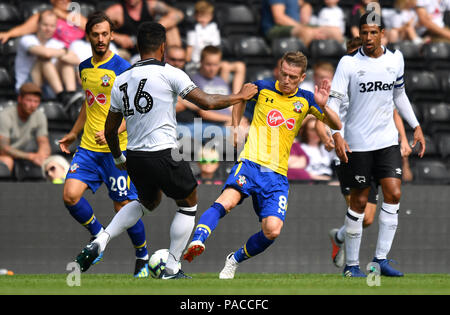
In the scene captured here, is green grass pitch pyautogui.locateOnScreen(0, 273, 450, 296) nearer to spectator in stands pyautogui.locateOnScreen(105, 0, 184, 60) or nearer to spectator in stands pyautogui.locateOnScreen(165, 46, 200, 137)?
spectator in stands pyautogui.locateOnScreen(165, 46, 200, 137)

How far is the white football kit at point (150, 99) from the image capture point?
23.9ft

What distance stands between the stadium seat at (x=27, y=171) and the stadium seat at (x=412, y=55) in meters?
6.23

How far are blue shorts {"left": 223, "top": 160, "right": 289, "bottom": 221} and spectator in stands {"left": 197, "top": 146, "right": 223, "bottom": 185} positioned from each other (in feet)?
10.1

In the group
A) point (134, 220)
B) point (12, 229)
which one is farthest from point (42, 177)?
point (134, 220)

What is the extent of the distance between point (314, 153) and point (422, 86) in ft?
9.68

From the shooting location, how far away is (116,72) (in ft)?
28.4

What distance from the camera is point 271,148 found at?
806cm

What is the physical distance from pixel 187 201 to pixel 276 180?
887 millimetres

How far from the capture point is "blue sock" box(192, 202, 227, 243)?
24.0ft

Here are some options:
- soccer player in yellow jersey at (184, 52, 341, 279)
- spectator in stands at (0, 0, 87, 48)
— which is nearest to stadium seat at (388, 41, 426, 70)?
spectator in stands at (0, 0, 87, 48)

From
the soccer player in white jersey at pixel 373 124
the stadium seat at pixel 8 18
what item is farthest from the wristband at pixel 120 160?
the stadium seat at pixel 8 18

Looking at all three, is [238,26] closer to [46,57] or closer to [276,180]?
[46,57]

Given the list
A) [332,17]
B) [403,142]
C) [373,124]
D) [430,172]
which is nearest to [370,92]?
[373,124]

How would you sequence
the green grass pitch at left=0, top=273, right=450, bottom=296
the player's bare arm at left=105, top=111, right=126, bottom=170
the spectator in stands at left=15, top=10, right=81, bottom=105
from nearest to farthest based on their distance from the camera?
the green grass pitch at left=0, top=273, right=450, bottom=296 < the player's bare arm at left=105, top=111, right=126, bottom=170 < the spectator in stands at left=15, top=10, right=81, bottom=105
